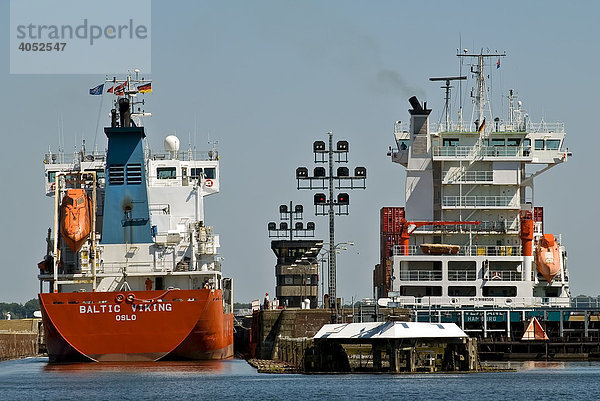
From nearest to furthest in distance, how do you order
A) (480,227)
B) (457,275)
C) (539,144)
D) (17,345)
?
1. (457,275)
2. (480,227)
3. (539,144)
4. (17,345)

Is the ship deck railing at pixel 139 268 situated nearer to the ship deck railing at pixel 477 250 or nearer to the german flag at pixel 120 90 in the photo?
the german flag at pixel 120 90

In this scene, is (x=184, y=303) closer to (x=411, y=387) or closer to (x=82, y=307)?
(x=82, y=307)

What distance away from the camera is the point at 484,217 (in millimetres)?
101875

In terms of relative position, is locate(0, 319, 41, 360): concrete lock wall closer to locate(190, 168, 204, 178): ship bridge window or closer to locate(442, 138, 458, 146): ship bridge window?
locate(190, 168, 204, 178): ship bridge window

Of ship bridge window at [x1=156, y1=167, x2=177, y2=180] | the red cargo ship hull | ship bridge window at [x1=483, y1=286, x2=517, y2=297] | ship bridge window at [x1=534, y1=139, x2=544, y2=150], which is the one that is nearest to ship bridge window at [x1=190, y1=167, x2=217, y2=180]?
ship bridge window at [x1=156, y1=167, x2=177, y2=180]

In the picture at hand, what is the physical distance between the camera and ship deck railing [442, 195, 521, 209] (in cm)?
10119

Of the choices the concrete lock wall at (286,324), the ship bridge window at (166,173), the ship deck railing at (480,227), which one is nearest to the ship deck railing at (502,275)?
the ship deck railing at (480,227)

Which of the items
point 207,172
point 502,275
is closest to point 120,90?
point 207,172

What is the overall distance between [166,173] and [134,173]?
10548mm

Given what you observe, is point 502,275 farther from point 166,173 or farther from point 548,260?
point 166,173

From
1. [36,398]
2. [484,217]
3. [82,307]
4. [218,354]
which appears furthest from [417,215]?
[36,398]

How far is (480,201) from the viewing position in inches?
3999

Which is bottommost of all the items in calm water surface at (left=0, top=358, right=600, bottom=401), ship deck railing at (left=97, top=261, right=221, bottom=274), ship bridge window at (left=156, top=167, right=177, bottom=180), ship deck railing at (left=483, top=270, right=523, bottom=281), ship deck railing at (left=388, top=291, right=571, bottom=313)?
calm water surface at (left=0, top=358, right=600, bottom=401)

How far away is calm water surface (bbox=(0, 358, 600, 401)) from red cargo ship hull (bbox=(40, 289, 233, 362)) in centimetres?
82
